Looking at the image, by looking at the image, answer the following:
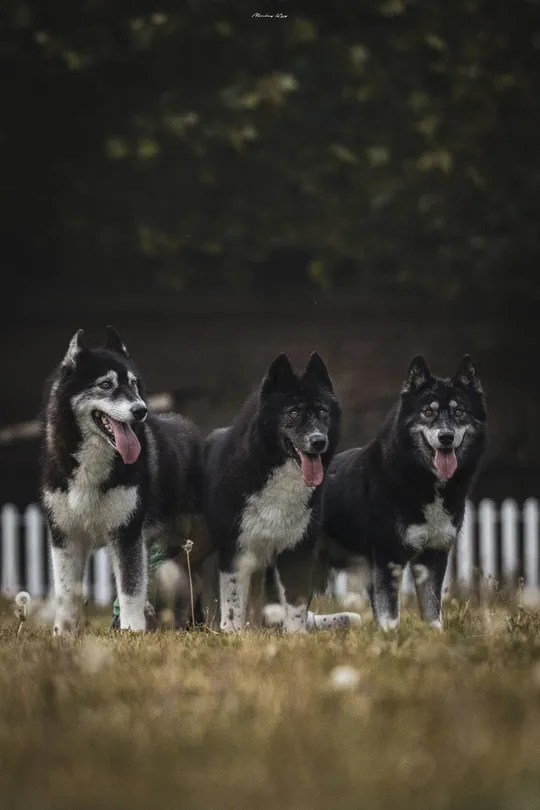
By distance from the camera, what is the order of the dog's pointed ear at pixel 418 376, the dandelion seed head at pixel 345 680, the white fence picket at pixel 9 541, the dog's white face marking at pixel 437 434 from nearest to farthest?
the dandelion seed head at pixel 345 680 < the dog's white face marking at pixel 437 434 < the dog's pointed ear at pixel 418 376 < the white fence picket at pixel 9 541

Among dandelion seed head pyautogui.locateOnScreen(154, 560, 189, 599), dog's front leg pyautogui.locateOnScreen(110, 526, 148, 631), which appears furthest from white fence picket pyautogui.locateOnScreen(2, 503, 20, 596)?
A: dog's front leg pyautogui.locateOnScreen(110, 526, 148, 631)

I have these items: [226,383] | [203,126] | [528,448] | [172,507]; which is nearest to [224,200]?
[203,126]

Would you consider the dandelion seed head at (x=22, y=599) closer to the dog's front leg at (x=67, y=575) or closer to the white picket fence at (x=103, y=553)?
the dog's front leg at (x=67, y=575)

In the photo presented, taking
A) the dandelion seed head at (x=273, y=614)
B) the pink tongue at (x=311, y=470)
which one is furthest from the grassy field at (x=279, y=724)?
the pink tongue at (x=311, y=470)

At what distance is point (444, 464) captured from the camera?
6.64 meters

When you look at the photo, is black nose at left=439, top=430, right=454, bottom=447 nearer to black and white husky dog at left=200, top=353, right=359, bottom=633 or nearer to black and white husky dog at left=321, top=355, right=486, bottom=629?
black and white husky dog at left=321, top=355, right=486, bottom=629

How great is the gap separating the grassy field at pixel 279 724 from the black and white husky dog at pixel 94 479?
48.5 inches

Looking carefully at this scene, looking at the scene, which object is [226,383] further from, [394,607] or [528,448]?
[394,607]

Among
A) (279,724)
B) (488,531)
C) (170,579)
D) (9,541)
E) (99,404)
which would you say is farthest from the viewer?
(488,531)

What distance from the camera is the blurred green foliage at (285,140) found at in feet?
43.9

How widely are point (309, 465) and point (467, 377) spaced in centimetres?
100

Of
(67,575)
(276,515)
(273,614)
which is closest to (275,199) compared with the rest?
(276,515)

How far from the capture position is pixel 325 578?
745 centimetres

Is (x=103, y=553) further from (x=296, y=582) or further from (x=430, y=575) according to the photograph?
(x=430, y=575)
